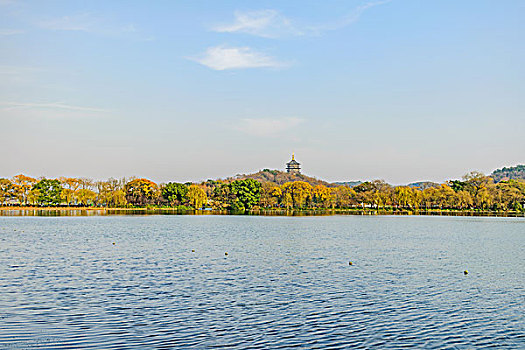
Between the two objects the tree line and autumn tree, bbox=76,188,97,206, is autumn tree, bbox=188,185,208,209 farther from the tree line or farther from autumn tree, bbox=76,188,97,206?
autumn tree, bbox=76,188,97,206

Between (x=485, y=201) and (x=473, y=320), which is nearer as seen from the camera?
(x=473, y=320)

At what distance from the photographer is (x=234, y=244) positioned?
101ft

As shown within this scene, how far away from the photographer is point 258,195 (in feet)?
372

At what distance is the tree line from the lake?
8548 cm

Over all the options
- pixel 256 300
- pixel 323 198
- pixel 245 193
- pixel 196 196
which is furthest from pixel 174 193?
pixel 256 300

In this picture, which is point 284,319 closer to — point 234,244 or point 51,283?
point 51,283

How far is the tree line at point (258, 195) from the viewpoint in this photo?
102938 millimetres

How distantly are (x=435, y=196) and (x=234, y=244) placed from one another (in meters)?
85.8

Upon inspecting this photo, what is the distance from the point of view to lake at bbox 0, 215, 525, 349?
10.2m

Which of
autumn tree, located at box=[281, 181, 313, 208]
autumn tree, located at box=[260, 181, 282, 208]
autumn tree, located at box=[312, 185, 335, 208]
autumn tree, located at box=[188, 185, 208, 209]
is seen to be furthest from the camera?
autumn tree, located at box=[312, 185, 335, 208]

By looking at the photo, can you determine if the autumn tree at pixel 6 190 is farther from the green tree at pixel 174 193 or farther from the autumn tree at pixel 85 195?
the green tree at pixel 174 193

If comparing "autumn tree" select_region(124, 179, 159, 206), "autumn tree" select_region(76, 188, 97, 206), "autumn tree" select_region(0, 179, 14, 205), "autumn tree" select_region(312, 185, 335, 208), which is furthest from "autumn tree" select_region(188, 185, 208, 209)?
"autumn tree" select_region(0, 179, 14, 205)

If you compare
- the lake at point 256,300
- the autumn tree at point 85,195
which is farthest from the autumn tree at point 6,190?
the lake at point 256,300

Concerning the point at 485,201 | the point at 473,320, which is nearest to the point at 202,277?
the point at 473,320
